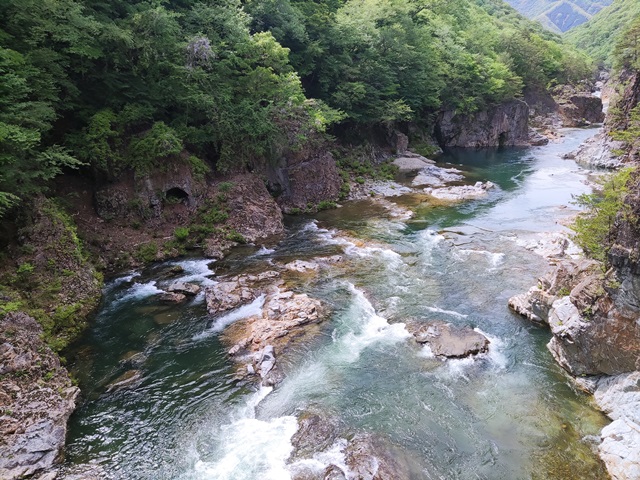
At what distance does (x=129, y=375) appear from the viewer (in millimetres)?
13391

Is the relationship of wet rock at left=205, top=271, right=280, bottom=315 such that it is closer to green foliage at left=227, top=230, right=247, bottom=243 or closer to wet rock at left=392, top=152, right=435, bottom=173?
green foliage at left=227, top=230, right=247, bottom=243

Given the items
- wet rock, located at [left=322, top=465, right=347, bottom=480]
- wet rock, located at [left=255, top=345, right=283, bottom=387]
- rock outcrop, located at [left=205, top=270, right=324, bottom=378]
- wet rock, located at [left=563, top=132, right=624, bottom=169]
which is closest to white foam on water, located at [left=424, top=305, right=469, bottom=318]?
rock outcrop, located at [left=205, top=270, right=324, bottom=378]

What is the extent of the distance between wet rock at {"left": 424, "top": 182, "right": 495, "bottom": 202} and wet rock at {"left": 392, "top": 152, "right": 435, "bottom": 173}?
19.6 ft

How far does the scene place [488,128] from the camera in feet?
187

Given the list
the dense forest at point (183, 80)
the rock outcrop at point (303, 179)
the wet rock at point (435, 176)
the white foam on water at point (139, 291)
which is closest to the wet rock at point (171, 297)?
the white foam on water at point (139, 291)

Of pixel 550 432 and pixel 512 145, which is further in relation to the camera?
pixel 512 145

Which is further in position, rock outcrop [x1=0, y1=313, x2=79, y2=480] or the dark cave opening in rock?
the dark cave opening in rock

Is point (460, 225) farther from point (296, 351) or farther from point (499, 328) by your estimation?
point (296, 351)

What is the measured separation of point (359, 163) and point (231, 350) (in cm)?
2711

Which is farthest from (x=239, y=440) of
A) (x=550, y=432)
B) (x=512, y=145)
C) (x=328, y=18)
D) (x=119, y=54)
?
(x=512, y=145)

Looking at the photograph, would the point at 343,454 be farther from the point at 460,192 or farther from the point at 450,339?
the point at 460,192

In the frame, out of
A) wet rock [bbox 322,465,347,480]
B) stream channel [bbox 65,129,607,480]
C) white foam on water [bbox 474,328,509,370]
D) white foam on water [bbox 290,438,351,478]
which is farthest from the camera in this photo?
white foam on water [bbox 474,328,509,370]

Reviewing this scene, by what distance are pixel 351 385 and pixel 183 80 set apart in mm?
18819

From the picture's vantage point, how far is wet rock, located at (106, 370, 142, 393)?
12.9m
